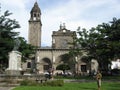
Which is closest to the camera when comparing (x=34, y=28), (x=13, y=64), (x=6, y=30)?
(x=13, y=64)

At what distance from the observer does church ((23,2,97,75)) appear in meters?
87.9

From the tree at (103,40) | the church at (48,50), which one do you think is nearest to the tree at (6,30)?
the tree at (103,40)

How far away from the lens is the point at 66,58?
88.6m

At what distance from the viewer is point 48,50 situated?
89.3 meters

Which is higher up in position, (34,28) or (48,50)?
(34,28)

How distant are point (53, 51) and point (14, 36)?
40.3 meters

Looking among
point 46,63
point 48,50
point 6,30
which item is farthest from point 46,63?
point 6,30

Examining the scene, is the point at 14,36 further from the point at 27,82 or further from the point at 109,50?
the point at 27,82

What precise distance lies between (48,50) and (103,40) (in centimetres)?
4139

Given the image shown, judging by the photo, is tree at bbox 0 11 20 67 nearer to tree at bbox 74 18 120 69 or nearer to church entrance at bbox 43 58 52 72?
tree at bbox 74 18 120 69

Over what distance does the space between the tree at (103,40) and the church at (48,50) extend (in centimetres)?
3000

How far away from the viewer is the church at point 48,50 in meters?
87.9

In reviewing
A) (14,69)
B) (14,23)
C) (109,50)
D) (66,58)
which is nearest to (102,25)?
(109,50)

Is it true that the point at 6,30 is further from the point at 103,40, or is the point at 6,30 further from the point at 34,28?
the point at 34,28
